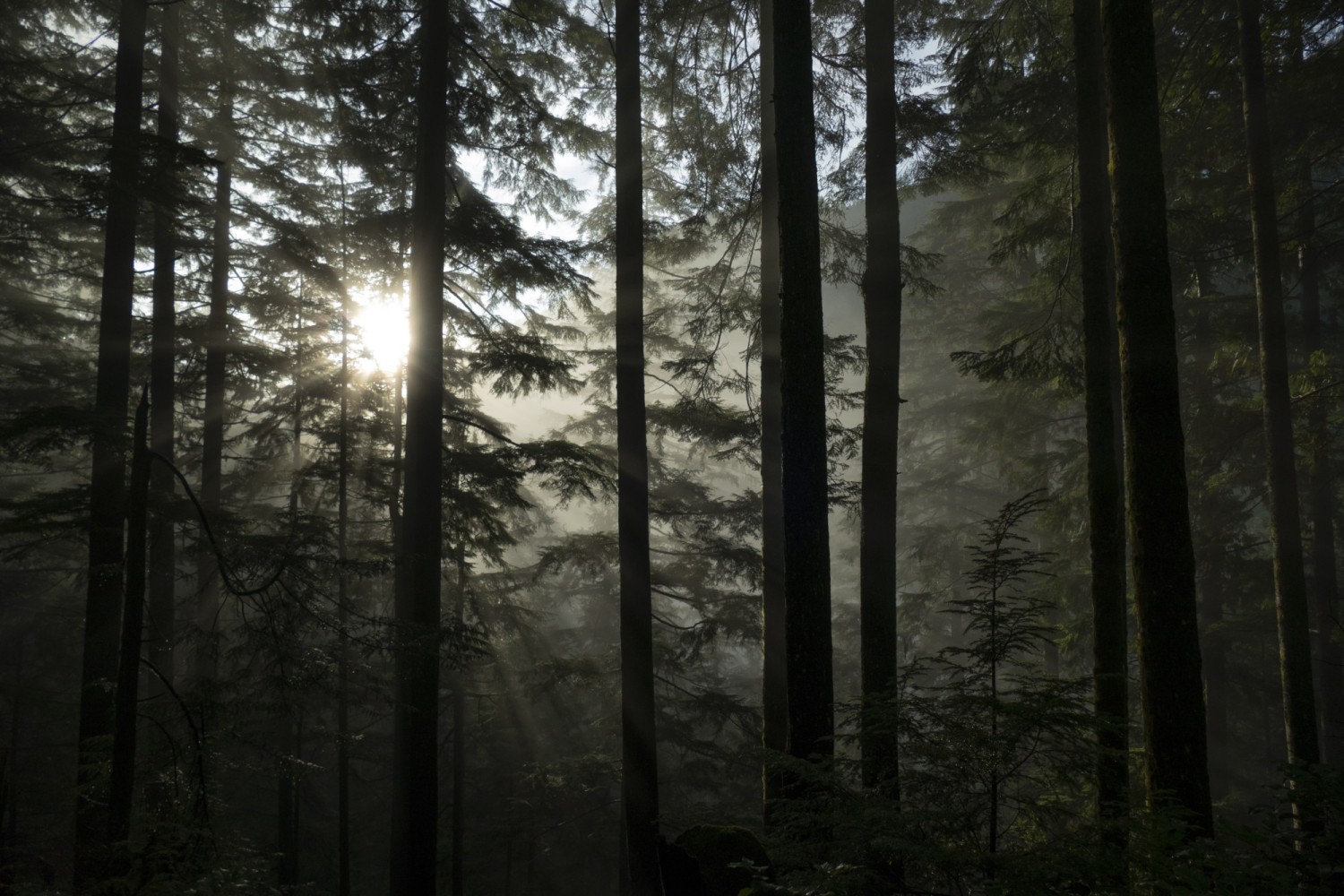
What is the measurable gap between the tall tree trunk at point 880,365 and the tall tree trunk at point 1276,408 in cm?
570

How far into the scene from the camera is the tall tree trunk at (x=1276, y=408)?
32.6 ft

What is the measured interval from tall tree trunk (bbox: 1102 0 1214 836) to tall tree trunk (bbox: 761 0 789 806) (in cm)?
525

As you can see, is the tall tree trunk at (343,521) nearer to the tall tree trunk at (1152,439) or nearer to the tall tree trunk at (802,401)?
the tall tree trunk at (802,401)

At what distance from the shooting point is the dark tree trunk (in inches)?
195

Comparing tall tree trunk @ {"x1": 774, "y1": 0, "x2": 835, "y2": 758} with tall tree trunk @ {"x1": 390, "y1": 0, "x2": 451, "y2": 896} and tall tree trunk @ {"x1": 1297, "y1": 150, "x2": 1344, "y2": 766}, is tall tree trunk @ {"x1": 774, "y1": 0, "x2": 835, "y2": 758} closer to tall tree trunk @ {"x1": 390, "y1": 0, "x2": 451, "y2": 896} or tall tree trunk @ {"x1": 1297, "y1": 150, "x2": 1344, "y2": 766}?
tall tree trunk @ {"x1": 390, "y1": 0, "x2": 451, "y2": 896}

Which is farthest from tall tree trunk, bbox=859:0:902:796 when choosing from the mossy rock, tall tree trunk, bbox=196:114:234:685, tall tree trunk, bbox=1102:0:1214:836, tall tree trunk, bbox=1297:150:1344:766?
tall tree trunk, bbox=196:114:234:685

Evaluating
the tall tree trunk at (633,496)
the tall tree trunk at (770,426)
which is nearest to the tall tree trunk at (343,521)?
the tall tree trunk at (633,496)

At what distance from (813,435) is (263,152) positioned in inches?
A: 570

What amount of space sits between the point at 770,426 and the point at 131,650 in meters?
8.56

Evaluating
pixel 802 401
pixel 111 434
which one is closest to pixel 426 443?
pixel 111 434

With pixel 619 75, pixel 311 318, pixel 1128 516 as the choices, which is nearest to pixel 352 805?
pixel 311 318

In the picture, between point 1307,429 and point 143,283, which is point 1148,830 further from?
point 143,283

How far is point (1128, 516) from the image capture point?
5.94m

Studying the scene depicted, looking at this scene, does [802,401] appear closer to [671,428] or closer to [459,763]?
[671,428]
